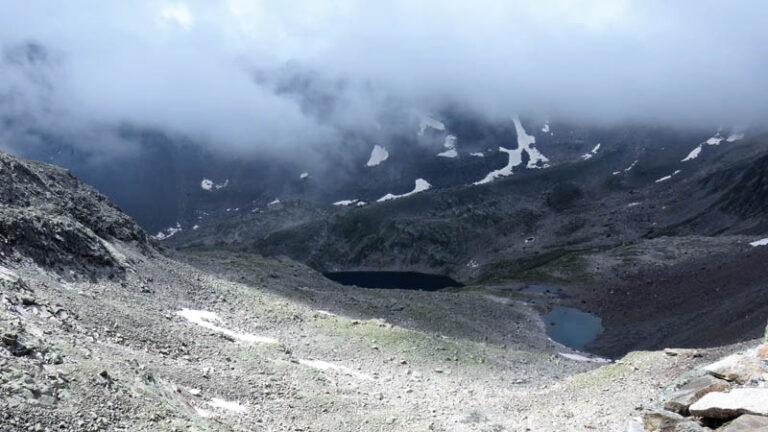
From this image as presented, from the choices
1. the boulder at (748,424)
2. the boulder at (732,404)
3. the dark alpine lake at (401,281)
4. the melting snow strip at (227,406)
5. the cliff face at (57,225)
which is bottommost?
the melting snow strip at (227,406)

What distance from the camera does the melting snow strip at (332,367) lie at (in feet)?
117

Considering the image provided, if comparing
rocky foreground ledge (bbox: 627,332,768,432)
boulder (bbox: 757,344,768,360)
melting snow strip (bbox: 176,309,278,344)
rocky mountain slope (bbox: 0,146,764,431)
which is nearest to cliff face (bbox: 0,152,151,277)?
rocky mountain slope (bbox: 0,146,764,431)

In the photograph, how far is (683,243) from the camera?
129750 millimetres

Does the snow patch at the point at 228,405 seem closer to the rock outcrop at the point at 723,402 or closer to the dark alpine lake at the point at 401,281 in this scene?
the rock outcrop at the point at 723,402

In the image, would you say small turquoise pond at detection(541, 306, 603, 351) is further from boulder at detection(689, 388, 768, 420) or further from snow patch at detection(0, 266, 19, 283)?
snow patch at detection(0, 266, 19, 283)

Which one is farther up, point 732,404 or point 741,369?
point 741,369

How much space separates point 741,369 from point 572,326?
70.9 m

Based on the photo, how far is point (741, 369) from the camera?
19.4 m

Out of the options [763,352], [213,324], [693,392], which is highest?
[763,352]

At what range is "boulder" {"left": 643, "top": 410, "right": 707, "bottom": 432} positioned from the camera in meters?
17.7

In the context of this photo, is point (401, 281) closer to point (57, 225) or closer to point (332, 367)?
point (332, 367)

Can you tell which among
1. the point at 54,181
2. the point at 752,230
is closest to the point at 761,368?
the point at 54,181

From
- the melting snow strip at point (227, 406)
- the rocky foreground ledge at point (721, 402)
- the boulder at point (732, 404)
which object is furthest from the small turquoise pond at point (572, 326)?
the boulder at point (732, 404)

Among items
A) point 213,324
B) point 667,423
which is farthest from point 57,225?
point 667,423
